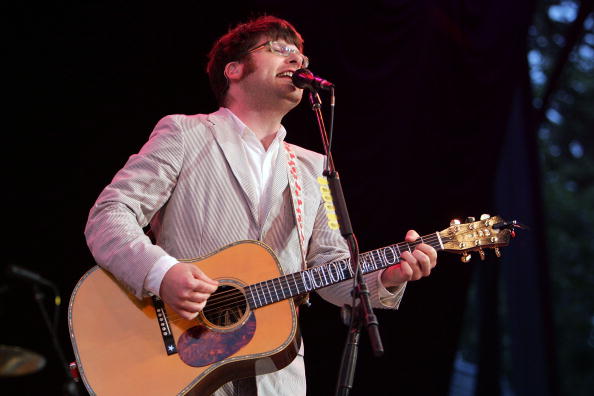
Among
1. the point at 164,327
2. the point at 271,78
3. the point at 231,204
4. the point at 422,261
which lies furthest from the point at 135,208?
the point at 422,261

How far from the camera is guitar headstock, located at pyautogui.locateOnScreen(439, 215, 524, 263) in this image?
2998 millimetres

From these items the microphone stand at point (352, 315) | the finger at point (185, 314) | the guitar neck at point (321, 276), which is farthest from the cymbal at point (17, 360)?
→ the microphone stand at point (352, 315)

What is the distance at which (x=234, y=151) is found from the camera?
3270 millimetres

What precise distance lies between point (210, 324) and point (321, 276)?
1.87ft

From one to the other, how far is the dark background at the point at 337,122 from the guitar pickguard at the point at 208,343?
4.64 ft

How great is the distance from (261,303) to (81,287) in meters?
0.81

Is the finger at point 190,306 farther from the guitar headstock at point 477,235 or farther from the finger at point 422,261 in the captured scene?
the guitar headstock at point 477,235

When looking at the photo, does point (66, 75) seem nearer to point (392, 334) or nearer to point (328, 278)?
point (328, 278)

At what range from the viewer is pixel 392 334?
5398 millimetres

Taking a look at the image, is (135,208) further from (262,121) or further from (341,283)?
(341,283)

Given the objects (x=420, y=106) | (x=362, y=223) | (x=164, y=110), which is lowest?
(x=362, y=223)

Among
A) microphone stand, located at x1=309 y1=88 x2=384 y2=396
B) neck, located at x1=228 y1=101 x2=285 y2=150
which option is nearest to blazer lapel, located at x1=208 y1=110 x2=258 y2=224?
neck, located at x1=228 y1=101 x2=285 y2=150

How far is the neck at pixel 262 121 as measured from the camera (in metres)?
3.56

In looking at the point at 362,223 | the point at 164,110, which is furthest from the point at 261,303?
the point at 362,223
